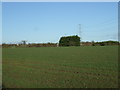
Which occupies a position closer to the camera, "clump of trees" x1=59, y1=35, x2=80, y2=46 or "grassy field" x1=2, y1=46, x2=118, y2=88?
"grassy field" x1=2, y1=46, x2=118, y2=88

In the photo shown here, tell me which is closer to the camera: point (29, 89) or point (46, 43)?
point (29, 89)

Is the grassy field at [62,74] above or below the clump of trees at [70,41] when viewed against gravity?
below

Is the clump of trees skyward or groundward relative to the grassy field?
skyward

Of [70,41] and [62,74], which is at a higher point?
[70,41]

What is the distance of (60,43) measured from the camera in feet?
363

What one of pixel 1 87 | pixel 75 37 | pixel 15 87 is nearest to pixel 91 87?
pixel 15 87

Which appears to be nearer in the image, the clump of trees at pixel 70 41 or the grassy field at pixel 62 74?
the grassy field at pixel 62 74

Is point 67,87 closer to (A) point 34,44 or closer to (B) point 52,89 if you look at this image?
(B) point 52,89

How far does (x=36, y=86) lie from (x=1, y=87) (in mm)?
1238

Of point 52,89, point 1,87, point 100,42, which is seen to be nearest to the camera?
point 52,89

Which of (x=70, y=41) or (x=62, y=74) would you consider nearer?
(x=62, y=74)

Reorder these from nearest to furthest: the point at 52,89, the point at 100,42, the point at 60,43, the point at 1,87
A: 1. the point at 52,89
2. the point at 1,87
3. the point at 100,42
4. the point at 60,43

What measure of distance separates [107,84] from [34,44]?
102695 mm

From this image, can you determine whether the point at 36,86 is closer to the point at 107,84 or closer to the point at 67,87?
the point at 67,87
